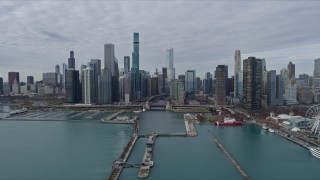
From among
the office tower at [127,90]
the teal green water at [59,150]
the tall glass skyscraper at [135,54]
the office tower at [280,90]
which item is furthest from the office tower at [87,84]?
the office tower at [280,90]

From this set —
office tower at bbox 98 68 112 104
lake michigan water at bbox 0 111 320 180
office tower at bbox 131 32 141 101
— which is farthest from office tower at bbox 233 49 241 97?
lake michigan water at bbox 0 111 320 180

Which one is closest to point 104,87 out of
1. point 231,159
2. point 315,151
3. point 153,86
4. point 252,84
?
point 252,84

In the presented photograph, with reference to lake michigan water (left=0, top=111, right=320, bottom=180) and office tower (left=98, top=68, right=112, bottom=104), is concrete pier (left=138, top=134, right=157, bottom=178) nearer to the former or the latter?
lake michigan water (left=0, top=111, right=320, bottom=180)

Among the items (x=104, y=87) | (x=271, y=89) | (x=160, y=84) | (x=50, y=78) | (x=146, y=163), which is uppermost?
(x=50, y=78)

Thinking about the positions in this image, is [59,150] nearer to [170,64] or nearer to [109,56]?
[109,56]

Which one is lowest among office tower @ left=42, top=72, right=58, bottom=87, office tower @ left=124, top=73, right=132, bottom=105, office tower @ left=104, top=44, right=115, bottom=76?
office tower @ left=124, top=73, right=132, bottom=105

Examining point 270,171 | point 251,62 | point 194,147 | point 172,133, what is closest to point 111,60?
point 251,62

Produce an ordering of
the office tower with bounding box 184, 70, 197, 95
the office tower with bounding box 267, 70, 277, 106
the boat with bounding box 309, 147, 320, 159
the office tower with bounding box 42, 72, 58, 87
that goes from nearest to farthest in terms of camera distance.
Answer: the boat with bounding box 309, 147, 320, 159, the office tower with bounding box 267, 70, 277, 106, the office tower with bounding box 184, 70, 197, 95, the office tower with bounding box 42, 72, 58, 87
